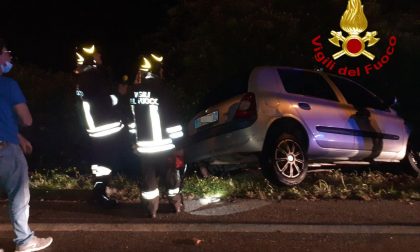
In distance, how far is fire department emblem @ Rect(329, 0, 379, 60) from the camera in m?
11.7

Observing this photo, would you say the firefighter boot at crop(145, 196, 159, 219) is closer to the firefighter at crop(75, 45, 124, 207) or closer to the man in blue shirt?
the firefighter at crop(75, 45, 124, 207)

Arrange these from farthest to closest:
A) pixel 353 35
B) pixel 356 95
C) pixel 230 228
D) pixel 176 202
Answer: pixel 353 35 → pixel 356 95 → pixel 176 202 → pixel 230 228

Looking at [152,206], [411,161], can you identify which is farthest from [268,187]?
[411,161]

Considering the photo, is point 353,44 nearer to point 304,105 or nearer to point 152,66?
point 304,105

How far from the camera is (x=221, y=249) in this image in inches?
200

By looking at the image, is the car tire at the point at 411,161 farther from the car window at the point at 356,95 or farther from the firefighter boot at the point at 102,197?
the firefighter boot at the point at 102,197

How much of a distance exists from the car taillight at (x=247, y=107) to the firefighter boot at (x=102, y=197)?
1.86m

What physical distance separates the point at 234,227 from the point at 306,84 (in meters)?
2.89

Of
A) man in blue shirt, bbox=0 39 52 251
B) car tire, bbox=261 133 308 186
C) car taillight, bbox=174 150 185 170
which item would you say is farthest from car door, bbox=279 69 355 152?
man in blue shirt, bbox=0 39 52 251

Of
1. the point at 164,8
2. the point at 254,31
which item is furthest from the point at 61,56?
the point at 254,31

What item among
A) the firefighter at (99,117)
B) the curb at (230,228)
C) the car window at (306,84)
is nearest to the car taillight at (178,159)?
the curb at (230,228)

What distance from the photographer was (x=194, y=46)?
1186cm

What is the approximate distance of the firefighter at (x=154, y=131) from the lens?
5832 millimetres

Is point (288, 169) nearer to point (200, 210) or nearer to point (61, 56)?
point (200, 210)
